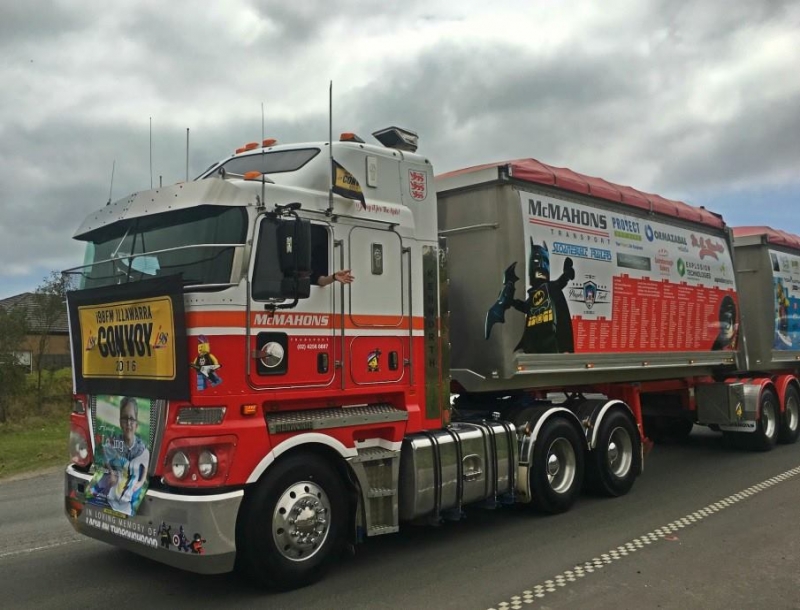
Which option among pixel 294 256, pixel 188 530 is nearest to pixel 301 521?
pixel 188 530

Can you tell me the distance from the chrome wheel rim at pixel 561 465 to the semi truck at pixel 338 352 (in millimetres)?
24

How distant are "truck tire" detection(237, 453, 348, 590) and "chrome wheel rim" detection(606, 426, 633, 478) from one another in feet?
13.7

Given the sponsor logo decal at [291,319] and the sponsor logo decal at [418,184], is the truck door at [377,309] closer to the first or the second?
the sponsor logo decal at [291,319]

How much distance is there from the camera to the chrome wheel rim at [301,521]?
498cm

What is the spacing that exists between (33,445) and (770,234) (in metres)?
14.3

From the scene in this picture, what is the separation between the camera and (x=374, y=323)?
582 centimetres

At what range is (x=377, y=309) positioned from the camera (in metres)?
5.86

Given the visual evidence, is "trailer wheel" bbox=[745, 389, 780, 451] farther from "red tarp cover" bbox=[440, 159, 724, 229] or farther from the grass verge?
the grass verge

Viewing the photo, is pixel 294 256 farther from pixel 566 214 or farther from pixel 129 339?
pixel 566 214

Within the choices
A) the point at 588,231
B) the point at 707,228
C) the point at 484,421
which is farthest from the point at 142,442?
the point at 707,228

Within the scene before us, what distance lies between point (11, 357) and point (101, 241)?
12788 mm

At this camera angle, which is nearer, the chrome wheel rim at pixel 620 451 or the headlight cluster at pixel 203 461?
the headlight cluster at pixel 203 461

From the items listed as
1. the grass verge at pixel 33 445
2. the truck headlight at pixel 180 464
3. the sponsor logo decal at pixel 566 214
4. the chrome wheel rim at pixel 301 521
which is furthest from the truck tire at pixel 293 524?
the grass verge at pixel 33 445

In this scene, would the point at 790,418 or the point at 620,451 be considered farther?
the point at 790,418
